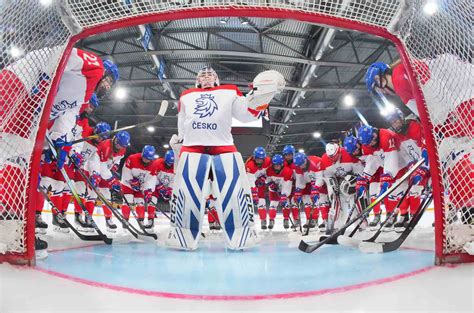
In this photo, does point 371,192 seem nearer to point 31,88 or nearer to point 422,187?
point 422,187

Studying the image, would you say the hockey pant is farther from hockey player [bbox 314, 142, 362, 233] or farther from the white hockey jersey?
hockey player [bbox 314, 142, 362, 233]

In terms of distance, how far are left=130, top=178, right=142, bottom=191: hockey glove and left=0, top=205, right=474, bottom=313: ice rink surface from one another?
3528 mm

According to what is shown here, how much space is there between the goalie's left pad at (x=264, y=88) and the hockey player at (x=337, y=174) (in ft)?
9.30

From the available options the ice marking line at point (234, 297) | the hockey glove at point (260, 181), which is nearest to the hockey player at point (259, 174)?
the hockey glove at point (260, 181)

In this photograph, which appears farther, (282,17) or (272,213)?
(272,213)

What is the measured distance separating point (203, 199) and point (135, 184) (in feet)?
11.0

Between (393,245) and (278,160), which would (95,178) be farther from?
(393,245)

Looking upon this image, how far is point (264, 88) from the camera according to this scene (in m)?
2.29

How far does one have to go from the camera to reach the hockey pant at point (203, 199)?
2.58m

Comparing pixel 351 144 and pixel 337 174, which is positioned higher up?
pixel 351 144

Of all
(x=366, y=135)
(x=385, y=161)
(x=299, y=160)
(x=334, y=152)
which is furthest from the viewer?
(x=299, y=160)

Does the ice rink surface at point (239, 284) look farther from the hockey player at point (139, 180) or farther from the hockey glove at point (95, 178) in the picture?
the hockey player at point (139, 180)

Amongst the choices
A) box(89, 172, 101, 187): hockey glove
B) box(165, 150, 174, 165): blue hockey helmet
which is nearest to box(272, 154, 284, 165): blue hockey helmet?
box(165, 150, 174, 165): blue hockey helmet

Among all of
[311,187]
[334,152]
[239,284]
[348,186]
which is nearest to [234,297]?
[239,284]
